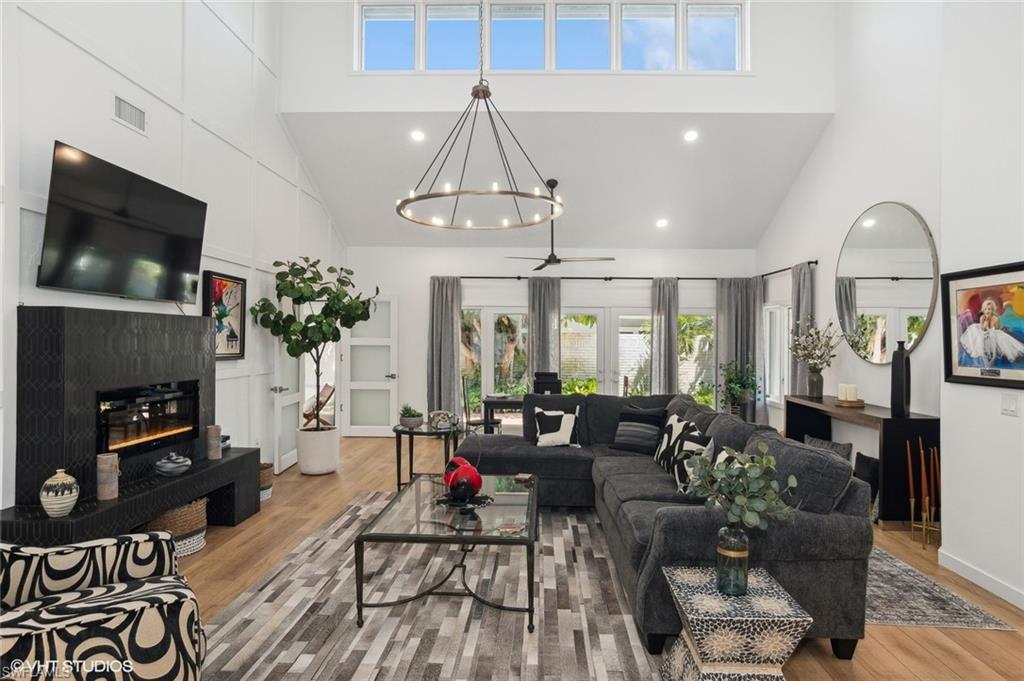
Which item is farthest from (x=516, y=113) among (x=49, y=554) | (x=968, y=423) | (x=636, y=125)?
(x=49, y=554)

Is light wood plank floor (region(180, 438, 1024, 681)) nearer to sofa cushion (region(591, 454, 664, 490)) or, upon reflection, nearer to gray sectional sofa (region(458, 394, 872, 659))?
gray sectional sofa (region(458, 394, 872, 659))

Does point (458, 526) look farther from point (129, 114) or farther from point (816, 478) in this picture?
point (129, 114)

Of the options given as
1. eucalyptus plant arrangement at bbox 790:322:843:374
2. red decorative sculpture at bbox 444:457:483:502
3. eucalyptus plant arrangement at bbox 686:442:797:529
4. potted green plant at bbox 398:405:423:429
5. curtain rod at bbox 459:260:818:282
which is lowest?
red decorative sculpture at bbox 444:457:483:502

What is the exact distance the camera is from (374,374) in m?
8.33

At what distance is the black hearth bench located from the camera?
2.83m

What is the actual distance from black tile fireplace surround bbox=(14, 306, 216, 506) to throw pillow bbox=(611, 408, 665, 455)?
3536mm

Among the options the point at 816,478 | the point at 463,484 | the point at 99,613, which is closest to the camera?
the point at 99,613

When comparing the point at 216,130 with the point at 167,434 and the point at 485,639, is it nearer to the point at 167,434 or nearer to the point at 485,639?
the point at 167,434

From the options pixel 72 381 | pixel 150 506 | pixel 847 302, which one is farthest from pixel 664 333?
pixel 72 381

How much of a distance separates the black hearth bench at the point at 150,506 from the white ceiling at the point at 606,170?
141 inches

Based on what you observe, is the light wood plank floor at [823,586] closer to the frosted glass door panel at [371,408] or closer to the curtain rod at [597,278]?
the frosted glass door panel at [371,408]

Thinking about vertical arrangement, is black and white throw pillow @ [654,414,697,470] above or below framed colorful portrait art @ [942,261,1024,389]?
below

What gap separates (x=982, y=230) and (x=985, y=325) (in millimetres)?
562

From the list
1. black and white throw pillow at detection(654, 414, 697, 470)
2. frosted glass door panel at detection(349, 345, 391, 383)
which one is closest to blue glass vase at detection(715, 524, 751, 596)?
black and white throw pillow at detection(654, 414, 697, 470)
